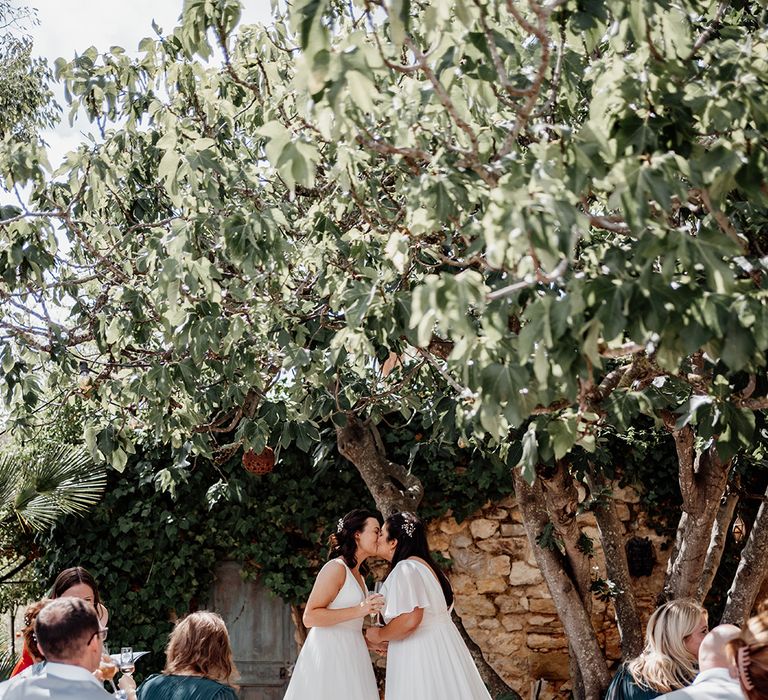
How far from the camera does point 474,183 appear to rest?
334 centimetres

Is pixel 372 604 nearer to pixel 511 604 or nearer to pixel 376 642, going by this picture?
pixel 376 642

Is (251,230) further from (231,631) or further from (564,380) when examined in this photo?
(231,631)

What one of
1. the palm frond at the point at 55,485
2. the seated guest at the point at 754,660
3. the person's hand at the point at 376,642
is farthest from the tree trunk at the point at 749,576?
the palm frond at the point at 55,485

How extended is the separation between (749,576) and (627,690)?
1.94 meters

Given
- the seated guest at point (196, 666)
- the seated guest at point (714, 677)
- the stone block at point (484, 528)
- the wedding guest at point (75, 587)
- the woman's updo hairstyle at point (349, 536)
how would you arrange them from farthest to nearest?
the stone block at point (484, 528), the woman's updo hairstyle at point (349, 536), the wedding guest at point (75, 587), the seated guest at point (196, 666), the seated guest at point (714, 677)

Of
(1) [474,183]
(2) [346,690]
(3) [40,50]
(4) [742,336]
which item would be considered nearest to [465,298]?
(4) [742,336]

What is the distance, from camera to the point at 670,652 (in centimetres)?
407

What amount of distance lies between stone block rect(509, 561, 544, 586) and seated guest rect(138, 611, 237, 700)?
4109 millimetres

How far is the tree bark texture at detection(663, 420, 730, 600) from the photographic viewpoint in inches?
217

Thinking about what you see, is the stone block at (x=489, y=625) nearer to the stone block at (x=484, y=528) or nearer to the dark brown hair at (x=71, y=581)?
the stone block at (x=484, y=528)

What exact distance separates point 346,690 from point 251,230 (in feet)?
8.73

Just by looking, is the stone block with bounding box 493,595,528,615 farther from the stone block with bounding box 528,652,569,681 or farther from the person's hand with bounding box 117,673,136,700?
the person's hand with bounding box 117,673,136,700

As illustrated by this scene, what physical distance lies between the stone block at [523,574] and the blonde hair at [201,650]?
4139 millimetres

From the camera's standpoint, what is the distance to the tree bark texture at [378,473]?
19.7 ft
